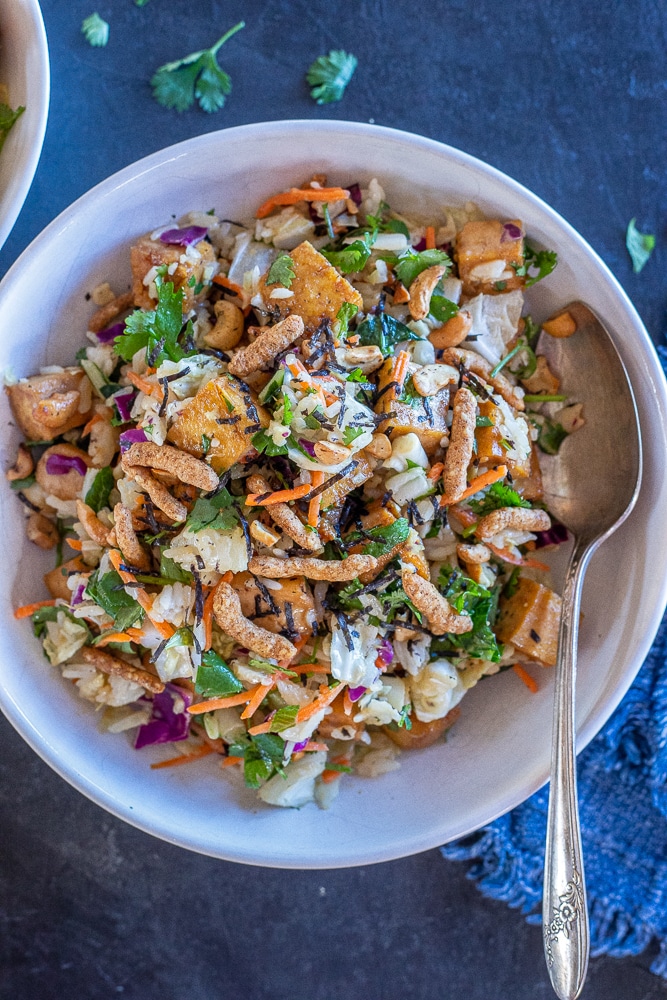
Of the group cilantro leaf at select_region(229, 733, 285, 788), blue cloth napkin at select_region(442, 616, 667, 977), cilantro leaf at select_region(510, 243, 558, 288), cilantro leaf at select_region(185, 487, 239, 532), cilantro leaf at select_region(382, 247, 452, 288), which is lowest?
blue cloth napkin at select_region(442, 616, 667, 977)

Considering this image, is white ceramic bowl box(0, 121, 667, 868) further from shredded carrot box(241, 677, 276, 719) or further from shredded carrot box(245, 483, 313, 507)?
shredded carrot box(245, 483, 313, 507)

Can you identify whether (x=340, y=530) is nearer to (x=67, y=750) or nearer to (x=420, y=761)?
(x=420, y=761)

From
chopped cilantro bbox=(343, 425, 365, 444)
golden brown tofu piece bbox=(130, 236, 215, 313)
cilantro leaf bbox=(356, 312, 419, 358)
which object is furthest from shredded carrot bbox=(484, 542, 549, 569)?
golden brown tofu piece bbox=(130, 236, 215, 313)

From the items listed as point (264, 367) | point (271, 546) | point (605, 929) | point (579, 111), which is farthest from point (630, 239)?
point (605, 929)

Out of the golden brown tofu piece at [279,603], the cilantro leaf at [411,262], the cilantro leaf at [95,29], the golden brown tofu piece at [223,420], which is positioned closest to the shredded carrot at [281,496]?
the golden brown tofu piece at [223,420]

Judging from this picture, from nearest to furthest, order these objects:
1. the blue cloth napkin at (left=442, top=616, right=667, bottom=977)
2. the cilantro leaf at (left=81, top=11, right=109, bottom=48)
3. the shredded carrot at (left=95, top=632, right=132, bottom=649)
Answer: the shredded carrot at (left=95, top=632, right=132, bottom=649) → the cilantro leaf at (left=81, top=11, right=109, bottom=48) → the blue cloth napkin at (left=442, top=616, right=667, bottom=977)

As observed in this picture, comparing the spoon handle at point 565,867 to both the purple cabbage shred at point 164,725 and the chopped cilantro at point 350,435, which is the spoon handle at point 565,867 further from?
the purple cabbage shred at point 164,725
